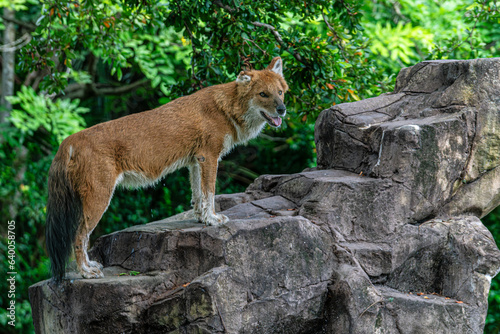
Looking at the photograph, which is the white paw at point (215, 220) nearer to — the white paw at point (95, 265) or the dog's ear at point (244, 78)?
the white paw at point (95, 265)

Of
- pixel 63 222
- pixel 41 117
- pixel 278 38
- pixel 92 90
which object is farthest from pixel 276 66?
pixel 92 90

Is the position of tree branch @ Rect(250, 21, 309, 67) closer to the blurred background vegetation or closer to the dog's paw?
the blurred background vegetation

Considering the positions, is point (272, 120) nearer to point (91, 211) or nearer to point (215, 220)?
point (215, 220)

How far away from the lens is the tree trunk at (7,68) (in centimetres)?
1015

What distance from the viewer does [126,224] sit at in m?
10.4

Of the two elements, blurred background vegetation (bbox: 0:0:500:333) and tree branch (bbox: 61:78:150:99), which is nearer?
blurred background vegetation (bbox: 0:0:500:333)

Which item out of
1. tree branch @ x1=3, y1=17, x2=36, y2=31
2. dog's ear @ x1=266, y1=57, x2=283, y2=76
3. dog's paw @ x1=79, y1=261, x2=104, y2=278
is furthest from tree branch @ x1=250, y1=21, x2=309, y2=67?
tree branch @ x1=3, y1=17, x2=36, y2=31

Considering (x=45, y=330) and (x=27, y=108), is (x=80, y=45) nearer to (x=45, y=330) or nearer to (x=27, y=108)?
(x=27, y=108)

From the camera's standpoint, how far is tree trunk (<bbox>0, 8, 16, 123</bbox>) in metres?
10.1

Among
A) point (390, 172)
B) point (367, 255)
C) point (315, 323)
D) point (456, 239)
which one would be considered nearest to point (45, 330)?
point (315, 323)

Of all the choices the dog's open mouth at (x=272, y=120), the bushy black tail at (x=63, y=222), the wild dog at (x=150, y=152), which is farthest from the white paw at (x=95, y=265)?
the dog's open mouth at (x=272, y=120)

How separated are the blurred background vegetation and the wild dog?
1.23m

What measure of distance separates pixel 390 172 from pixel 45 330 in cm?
387

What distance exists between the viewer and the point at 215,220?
5438mm
